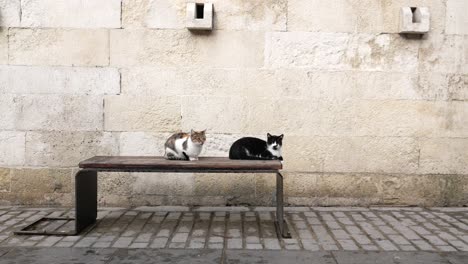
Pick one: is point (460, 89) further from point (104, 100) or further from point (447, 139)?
point (104, 100)

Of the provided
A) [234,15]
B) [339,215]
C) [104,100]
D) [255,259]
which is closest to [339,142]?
[339,215]

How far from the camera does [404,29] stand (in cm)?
571

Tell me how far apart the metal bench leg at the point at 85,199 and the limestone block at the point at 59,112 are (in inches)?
31.9

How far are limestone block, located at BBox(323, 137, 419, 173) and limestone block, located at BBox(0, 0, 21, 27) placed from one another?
3.85m

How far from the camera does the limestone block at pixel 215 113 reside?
580cm

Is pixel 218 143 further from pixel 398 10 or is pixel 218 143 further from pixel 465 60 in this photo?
pixel 465 60

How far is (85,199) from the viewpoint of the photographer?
489 cm

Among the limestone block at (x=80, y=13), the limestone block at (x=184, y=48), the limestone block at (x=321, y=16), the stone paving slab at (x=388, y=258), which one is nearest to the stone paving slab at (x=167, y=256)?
the stone paving slab at (x=388, y=258)

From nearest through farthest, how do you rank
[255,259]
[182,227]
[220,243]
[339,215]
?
[255,259] < [220,243] < [182,227] < [339,215]

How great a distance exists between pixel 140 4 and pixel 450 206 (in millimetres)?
4291

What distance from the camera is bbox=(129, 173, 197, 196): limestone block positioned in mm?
5852

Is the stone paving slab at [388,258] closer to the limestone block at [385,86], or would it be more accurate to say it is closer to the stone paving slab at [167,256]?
the stone paving slab at [167,256]

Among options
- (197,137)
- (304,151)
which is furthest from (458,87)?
(197,137)

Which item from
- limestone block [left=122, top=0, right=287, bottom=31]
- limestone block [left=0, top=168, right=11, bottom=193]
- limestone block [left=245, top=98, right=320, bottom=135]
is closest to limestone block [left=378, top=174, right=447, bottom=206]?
limestone block [left=245, top=98, right=320, bottom=135]
